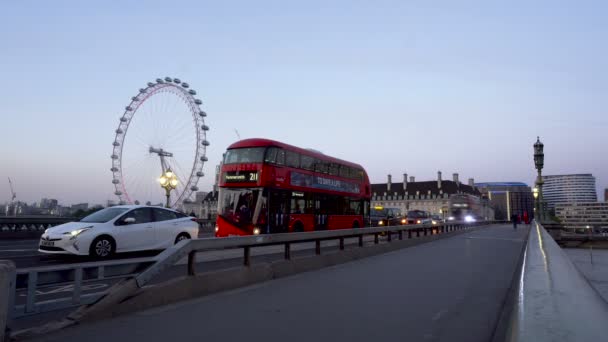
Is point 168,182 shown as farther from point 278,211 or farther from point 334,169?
point 278,211

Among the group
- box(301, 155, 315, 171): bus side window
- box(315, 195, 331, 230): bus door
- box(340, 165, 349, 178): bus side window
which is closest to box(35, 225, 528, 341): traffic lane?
box(301, 155, 315, 171): bus side window

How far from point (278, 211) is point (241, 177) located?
7.18ft

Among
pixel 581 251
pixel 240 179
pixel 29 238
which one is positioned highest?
pixel 240 179

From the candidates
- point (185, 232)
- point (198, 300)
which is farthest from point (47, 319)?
point (185, 232)

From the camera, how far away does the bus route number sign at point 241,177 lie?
57.7ft

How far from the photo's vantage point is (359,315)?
5.14 metres

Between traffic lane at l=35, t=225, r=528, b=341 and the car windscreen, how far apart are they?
5.84 m

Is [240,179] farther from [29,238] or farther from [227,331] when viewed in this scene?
[227,331]

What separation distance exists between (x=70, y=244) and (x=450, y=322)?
9.05 m

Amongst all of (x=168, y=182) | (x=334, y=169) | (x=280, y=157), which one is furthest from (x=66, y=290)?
(x=168, y=182)

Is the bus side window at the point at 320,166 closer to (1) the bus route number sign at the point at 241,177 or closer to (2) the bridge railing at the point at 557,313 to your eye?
(1) the bus route number sign at the point at 241,177

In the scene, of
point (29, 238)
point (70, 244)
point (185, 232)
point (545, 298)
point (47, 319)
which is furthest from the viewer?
point (29, 238)

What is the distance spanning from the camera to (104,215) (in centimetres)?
1143

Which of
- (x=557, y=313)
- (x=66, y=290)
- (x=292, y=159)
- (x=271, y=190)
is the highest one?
(x=292, y=159)
